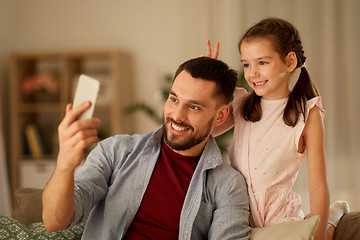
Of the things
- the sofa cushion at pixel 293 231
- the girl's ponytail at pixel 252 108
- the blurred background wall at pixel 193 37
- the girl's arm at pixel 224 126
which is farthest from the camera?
the blurred background wall at pixel 193 37

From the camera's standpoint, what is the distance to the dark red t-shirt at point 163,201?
161 centimetres

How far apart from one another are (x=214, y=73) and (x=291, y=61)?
0.99 feet

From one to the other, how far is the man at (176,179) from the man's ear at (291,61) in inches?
9.2

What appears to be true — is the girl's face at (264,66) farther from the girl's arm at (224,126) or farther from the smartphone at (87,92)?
the smartphone at (87,92)

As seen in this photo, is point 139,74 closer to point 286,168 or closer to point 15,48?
point 15,48

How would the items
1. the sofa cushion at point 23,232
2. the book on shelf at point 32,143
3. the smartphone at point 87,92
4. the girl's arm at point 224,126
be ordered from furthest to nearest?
the book on shelf at point 32,143, the girl's arm at point 224,126, the sofa cushion at point 23,232, the smartphone at point 87,92

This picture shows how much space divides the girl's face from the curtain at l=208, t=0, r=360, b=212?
8.58 feet

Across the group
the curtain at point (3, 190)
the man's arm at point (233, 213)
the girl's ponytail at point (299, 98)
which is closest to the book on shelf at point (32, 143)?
the curtain at point (3, 190)

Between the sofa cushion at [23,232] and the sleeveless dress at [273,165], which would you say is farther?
the sleeveless dress at [273,165]

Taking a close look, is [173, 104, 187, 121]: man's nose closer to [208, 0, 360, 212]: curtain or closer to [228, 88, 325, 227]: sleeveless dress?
[228, 88, 325, 227]: sleeveless dress

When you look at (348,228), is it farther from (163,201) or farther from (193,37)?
(193,37)

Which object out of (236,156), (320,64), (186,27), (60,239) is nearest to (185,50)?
(186,27)

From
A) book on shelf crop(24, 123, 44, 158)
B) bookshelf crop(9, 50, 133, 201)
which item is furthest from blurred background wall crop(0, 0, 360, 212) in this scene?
book on shelf crop(24, 123, 44, 158)

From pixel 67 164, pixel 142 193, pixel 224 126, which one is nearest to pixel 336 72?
pixel 224 126
